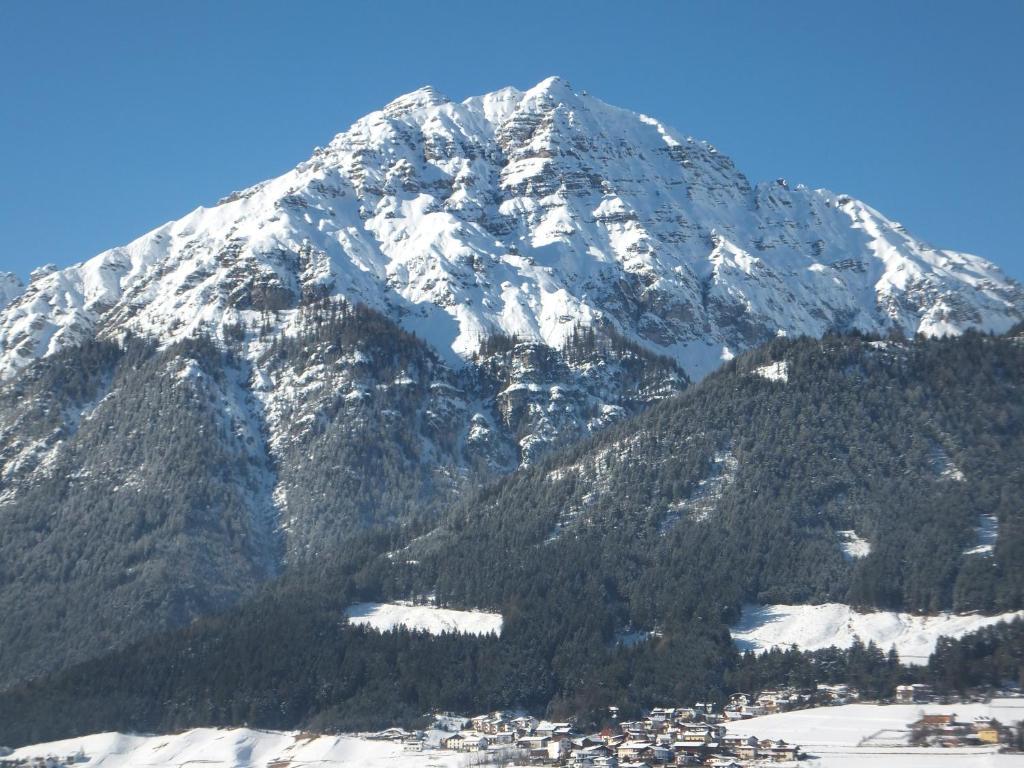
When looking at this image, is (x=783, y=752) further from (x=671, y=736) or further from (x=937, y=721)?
(x=937, y=721)

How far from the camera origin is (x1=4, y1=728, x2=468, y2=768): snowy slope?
184 meters

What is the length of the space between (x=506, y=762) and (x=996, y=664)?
51693 mm

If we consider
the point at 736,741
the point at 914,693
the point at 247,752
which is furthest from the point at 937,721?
the point at 247,752

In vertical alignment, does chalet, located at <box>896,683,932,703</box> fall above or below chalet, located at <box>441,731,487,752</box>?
above

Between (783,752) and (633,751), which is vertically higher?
(633,751)

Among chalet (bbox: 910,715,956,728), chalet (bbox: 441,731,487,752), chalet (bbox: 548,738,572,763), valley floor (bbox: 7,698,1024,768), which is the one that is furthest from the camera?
chalet (bbox: 441,731,487,752)

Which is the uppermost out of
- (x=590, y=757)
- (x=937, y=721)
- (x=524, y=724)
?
(x=524, y=724)

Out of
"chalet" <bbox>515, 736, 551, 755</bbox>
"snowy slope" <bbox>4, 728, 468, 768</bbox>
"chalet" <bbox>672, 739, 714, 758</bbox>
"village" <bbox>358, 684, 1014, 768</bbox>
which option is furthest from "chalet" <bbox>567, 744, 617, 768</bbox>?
"snowy slope" <bbox>4, 728, 468, 768</bbox>

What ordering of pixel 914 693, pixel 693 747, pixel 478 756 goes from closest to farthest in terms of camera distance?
pixel 693 747 → pixel 478 756 → pixel 914 693

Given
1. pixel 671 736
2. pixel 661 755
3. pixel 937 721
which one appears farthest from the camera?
pixel 671 736

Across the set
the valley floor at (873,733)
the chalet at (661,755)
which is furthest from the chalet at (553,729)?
the valley floor at (873,733)

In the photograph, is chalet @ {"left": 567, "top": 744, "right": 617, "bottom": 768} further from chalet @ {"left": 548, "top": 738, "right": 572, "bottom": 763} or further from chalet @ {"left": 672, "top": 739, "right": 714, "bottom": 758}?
chalet @ {"left": 672, "top": 739, "right": 714, "bottom": 758}

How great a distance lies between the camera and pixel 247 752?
19300 centimetres

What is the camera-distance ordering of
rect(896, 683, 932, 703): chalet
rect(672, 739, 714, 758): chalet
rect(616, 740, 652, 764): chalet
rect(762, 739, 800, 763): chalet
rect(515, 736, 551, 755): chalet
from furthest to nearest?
rect(896, 683, 932, 703): chalet
rect(515, 736, 551, 755): chalet
rect(616, 740, 652, 764): chalet
rect(672, 739, 714, 758): chalet
rect(762, 739, 800, 763): chalet
